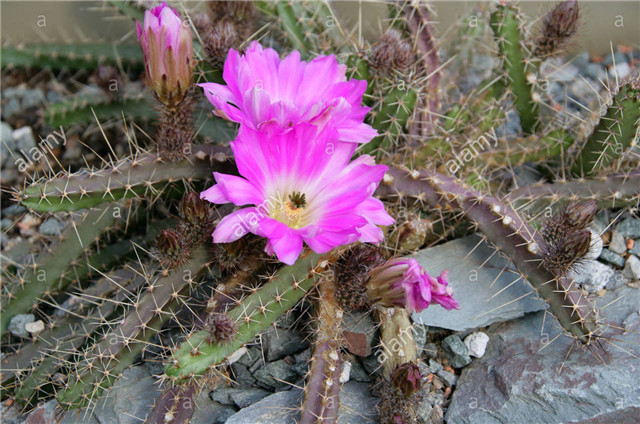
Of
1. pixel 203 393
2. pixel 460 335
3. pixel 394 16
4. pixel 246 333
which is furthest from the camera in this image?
pixel 394 16

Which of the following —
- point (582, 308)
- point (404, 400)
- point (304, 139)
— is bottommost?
point (404, 400)

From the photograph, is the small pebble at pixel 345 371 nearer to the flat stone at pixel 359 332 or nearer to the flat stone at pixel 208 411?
the flat stone at pixel 359 332

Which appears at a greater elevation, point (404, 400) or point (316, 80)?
point (316, 80)

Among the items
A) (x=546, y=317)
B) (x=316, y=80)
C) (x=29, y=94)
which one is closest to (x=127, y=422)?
(x=316, y=80)

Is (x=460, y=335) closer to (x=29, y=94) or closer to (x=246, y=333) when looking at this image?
(x=246, y=333)

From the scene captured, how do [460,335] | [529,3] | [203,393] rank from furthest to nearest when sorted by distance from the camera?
[529,3] → [460,335] → [203,393]

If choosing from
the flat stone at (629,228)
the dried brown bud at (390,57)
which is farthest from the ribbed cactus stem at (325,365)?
the flat stone at (629,228)

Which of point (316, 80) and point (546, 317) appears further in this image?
point (546, 317)
